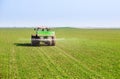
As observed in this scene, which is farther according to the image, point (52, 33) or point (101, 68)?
point (52, 33)

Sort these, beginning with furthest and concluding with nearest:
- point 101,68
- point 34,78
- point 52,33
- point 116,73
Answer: point 52,33 → point 101,68 → point 116,73 → point 34,78

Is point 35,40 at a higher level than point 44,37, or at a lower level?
lower

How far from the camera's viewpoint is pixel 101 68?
17.7 meters

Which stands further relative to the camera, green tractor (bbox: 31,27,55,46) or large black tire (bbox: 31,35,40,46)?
large black tire (bbox: 31,35,40,46)

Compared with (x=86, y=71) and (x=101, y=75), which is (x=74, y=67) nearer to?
(x=86, y=71)

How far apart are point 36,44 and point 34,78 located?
829 inches

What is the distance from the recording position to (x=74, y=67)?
59.4 ft

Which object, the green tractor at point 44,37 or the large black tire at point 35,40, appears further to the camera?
the large black tire at point 35,40

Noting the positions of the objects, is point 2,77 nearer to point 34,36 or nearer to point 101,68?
point 101,68

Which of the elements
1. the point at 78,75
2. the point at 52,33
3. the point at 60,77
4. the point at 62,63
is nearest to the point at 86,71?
the point at 78,75

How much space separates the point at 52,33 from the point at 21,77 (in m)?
20.3

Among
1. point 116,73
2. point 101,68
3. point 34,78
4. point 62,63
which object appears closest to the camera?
point 34,78

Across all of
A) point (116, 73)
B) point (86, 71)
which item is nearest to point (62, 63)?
point (86, 71)

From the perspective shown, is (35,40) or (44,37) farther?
(35,40)
